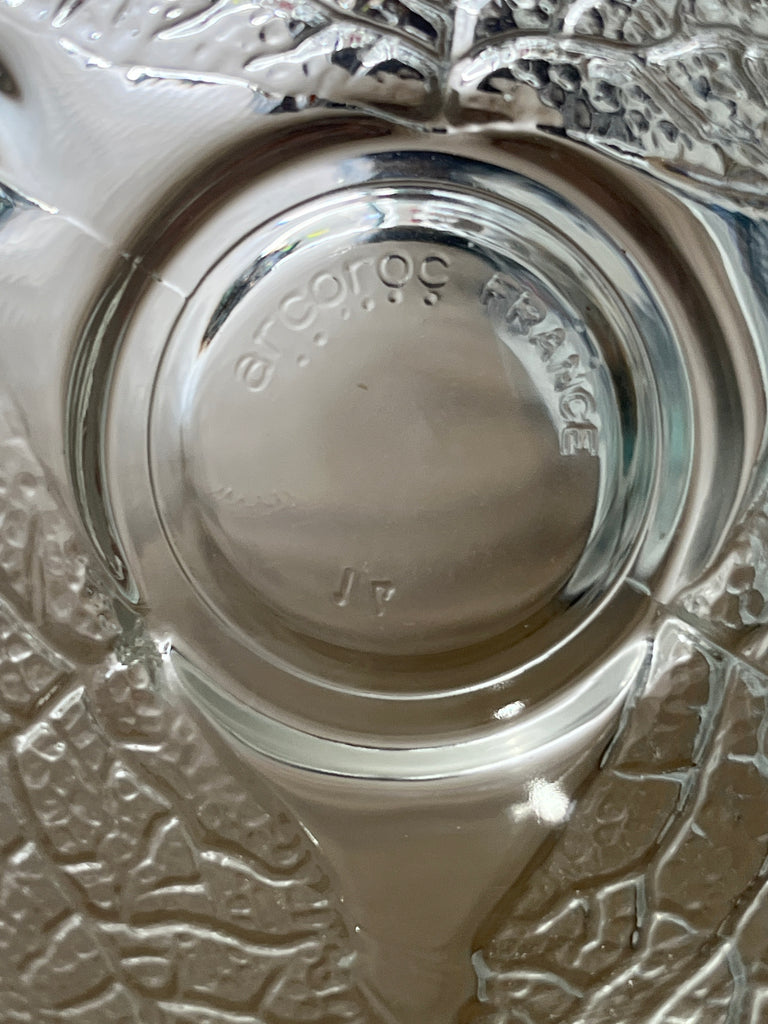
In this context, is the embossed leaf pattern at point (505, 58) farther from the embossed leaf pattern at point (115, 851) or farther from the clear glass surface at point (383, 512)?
the embossed leaf pattern at point (115, 851)

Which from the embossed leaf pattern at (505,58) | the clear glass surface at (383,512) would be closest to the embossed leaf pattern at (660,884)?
the clear glass surface at (383,512)

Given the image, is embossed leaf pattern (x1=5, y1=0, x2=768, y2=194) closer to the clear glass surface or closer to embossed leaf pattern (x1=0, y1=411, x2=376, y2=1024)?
the clear glass surface

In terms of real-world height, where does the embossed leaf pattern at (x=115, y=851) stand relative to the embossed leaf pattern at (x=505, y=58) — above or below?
below

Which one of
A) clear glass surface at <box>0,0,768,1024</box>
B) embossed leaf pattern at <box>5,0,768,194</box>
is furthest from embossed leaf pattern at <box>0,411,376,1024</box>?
embossed leaf pattern at <box>5,0,768,194</box>

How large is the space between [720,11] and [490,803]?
46 centimetres

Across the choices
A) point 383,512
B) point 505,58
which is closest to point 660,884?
point 383,512

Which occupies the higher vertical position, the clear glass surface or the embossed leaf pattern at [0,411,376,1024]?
the clear glass surface

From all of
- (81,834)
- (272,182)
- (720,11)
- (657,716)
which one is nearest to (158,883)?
(81,834)

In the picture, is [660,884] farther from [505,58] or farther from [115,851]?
[505,58]

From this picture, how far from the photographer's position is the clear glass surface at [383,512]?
0.54 meters

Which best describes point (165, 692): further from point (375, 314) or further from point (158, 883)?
point (375, 314)

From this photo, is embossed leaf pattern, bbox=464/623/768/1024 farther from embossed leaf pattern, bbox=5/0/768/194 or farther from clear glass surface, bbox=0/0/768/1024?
embossed leaf pattern, bbox=5/0/768/194

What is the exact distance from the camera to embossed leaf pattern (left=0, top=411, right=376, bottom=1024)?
54 centimetres

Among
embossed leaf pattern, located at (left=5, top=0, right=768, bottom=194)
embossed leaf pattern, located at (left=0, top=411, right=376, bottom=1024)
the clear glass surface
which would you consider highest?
embossed leaf pattern, located at (left=5, top=0, right=768, bottom=194)
